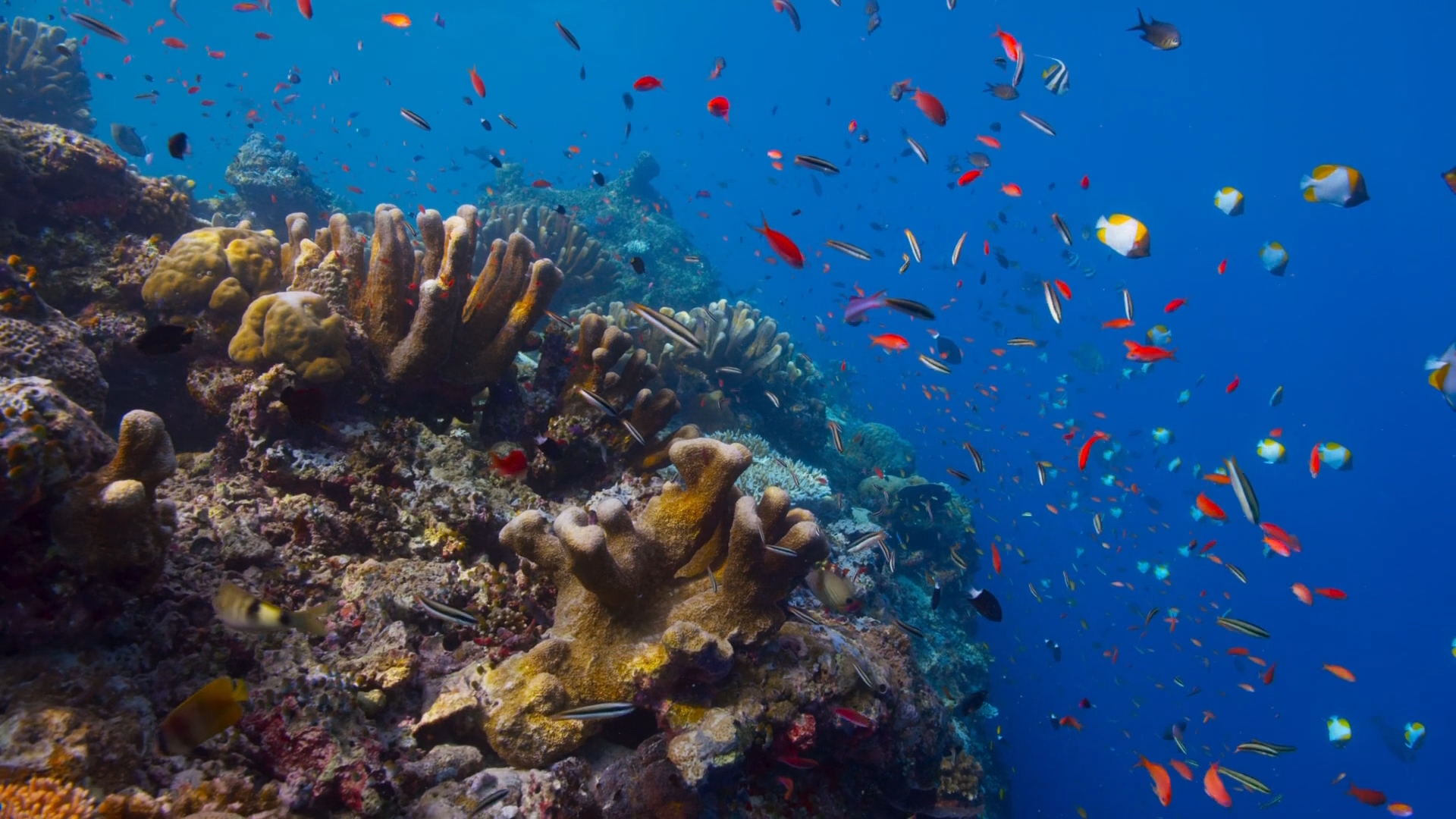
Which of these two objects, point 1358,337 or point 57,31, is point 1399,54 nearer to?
point 1358,337

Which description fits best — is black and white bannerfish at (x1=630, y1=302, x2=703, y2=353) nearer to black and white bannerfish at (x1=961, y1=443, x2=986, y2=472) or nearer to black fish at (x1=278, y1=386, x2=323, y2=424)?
black fish at (x1=278, y1=386, x2=323, y2=424)

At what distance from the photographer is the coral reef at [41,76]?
11336mm

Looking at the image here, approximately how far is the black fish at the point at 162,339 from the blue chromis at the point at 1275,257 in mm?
10986

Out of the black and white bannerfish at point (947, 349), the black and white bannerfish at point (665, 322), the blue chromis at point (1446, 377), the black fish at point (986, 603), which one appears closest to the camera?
the black and white bannerfish at point (665, 322)

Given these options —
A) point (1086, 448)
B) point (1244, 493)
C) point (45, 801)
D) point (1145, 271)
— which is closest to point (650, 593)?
point (45, 801)

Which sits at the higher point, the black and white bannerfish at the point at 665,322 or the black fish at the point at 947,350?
the black and white bannerfish at the point at 665,322

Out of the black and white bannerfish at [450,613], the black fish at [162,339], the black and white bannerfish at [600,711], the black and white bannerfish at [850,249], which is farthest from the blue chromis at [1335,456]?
the black fish at [162,339]

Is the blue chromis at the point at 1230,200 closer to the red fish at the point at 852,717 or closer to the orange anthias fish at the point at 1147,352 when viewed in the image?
the orange anthias fish at the point at 1147,352

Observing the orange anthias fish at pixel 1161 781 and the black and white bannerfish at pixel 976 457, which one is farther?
the black and white bannerfish at pixel 976 457

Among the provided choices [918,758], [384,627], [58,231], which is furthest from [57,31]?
[918,758]

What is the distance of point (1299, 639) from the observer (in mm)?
52812

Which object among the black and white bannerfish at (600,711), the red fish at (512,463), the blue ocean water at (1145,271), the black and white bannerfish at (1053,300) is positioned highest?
the red fish at (512,463)

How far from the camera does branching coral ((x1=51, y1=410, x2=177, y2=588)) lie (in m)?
2.12

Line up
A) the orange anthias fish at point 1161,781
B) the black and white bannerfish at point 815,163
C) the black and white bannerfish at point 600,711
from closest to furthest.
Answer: the black and white bannerfish at point 600,711 → the black and white bannerfish at point 815,163 → the orange anthias fish at point 1161,781
